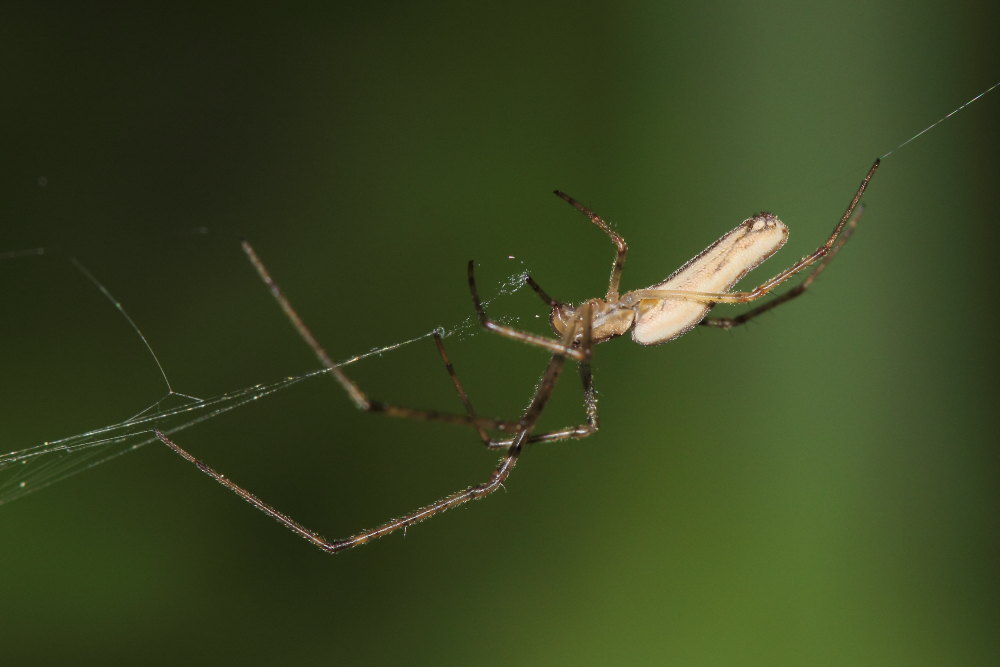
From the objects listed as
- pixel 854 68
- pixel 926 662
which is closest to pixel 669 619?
pixel 926 662

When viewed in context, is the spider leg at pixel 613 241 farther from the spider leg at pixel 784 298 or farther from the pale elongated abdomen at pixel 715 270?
the spider leg at pixel 784 298

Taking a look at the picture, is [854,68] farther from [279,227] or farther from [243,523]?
[243,523]

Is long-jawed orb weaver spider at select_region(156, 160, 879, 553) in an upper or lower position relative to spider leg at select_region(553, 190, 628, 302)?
lower

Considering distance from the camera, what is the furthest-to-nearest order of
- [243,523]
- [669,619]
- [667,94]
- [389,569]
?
[667,94], [669,619], [389,569], [243,523]

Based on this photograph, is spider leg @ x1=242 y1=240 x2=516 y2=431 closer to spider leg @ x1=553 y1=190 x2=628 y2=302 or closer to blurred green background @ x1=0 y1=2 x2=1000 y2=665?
spider leg @ x1=553 y1=190 x2=628 y2=302

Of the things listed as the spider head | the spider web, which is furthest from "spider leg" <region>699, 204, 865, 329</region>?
the spider web

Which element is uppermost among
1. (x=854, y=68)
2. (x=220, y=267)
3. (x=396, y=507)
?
(x=854, y=68)
